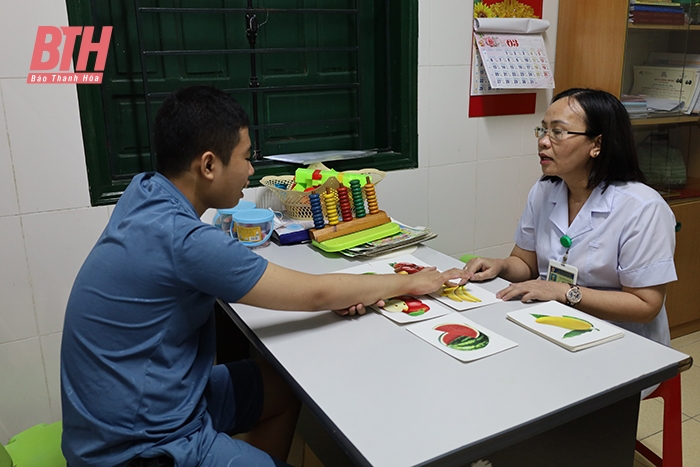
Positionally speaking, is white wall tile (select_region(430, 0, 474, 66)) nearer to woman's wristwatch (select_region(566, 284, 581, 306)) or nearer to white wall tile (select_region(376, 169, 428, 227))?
white wall tile (select_region(376, 169, 428, 227))

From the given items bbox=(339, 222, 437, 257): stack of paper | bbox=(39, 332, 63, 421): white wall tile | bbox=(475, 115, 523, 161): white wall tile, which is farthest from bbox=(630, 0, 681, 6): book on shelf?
bbox=(39, 332, 63, 421): white wall tile

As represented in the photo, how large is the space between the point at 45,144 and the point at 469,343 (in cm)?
148

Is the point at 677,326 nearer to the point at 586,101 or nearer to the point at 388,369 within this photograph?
the point at 586,101

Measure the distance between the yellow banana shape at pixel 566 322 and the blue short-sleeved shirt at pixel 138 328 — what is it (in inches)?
27.4

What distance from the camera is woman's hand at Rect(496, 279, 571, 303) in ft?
5.00

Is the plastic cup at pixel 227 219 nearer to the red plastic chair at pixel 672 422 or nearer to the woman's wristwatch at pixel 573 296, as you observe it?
the woman's wristwatch at pixel 573 296

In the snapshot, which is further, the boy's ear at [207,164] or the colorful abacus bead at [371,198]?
the colorful abacus bead at [371,198]

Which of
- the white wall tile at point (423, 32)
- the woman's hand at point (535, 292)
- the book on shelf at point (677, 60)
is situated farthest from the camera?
the book on shelf at point (677, 60)

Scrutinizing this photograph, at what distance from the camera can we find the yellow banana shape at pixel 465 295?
153 cm

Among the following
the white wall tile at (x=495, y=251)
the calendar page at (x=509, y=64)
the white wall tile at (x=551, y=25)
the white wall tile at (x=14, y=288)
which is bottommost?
the white wall tile at (x=495, y=251)

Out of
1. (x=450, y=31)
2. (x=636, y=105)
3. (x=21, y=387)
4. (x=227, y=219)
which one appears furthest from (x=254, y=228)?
(x=636, y=105)

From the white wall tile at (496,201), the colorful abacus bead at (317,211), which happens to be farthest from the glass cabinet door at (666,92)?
the colorful abacus bead at (317,211)

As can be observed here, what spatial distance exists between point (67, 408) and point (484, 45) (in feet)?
7.05

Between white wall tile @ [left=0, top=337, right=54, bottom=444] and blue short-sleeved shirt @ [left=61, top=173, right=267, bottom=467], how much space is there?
93cm
